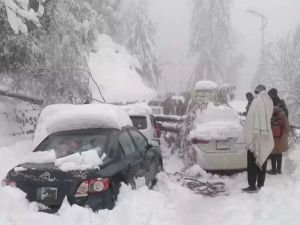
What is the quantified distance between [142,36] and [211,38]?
692 centimetres

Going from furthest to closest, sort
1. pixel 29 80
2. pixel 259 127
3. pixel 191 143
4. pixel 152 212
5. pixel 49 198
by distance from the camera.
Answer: pixel 29 80 → pixel 191 143 → pixel 259 127 → pixel 152 212 → pixel 49 198

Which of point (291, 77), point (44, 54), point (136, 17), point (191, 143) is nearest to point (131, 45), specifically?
point (136, 17)

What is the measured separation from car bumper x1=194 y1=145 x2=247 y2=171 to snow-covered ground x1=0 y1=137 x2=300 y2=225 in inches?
11.4

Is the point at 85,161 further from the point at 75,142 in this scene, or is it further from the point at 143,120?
the point at 143,120

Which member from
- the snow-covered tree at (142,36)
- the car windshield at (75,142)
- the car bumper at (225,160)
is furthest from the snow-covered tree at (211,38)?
the car windshield at (75,142)

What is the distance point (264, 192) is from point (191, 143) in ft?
9.96

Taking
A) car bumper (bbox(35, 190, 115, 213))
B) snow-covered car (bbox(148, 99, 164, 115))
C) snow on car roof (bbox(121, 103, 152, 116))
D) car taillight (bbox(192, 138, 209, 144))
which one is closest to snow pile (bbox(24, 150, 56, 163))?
car bumper (bbox(35, 190, 115, 213))

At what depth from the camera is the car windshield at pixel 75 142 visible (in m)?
7.00

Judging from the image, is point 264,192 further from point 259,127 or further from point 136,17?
point 136,17

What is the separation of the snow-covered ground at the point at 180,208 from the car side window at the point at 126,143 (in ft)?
Result: 1.93

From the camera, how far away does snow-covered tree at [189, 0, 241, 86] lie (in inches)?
1895

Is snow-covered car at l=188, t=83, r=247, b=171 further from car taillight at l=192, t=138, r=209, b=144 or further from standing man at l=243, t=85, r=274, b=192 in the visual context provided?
standing man at l=243, t=85, r=274, b=192

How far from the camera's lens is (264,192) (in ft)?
26.2

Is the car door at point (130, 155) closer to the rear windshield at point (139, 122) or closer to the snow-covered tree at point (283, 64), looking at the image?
the rear windshield at point (139, 122)
